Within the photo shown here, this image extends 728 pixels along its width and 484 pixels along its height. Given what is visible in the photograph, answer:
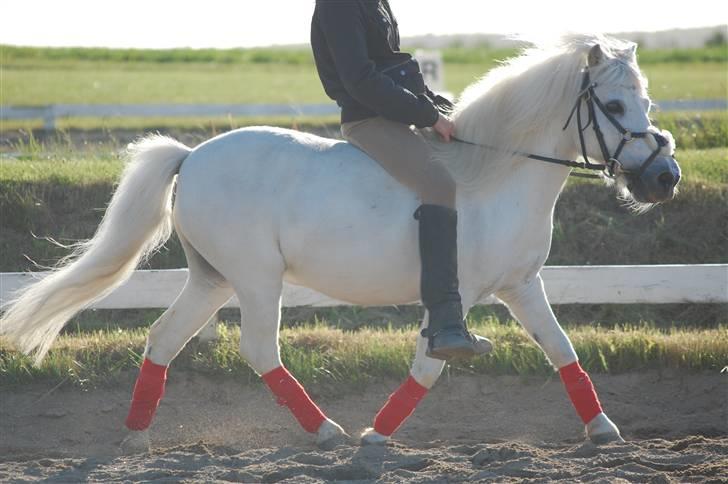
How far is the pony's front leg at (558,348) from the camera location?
18.7ft

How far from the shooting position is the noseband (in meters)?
5.11

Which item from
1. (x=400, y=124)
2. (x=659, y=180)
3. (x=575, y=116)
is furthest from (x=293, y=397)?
(x=659, y=180)

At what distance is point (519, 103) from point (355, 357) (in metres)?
2.34

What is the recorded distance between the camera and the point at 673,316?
890cm

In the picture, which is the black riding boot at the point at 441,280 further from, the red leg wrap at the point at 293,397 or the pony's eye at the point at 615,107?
the pony's eye at the point at 615,107

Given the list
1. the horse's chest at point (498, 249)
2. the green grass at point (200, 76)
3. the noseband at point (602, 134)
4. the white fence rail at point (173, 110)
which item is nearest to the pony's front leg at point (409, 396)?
the horse's chest at point (498, 249)

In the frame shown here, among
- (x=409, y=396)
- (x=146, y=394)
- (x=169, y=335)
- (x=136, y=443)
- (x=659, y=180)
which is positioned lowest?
(x=136, y=443)

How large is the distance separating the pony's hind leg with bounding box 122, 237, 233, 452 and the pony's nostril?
7.93 ft

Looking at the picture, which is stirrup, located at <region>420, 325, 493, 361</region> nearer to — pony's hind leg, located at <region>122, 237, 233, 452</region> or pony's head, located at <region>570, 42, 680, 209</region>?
pony's head, located at <region>570, 42, 680, 209</region>

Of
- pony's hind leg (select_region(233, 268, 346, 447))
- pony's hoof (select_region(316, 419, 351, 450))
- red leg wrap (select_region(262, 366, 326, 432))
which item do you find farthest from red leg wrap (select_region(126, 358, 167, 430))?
pony's hoof (select_region(316, 419, 351, 450))

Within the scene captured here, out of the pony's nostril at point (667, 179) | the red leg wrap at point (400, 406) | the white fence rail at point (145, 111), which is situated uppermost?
the pony's nostril at point (667, 179)

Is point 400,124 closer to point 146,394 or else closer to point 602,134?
point 602,134

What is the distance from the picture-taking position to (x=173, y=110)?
58.1ft

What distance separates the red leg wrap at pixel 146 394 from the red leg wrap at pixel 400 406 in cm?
126
